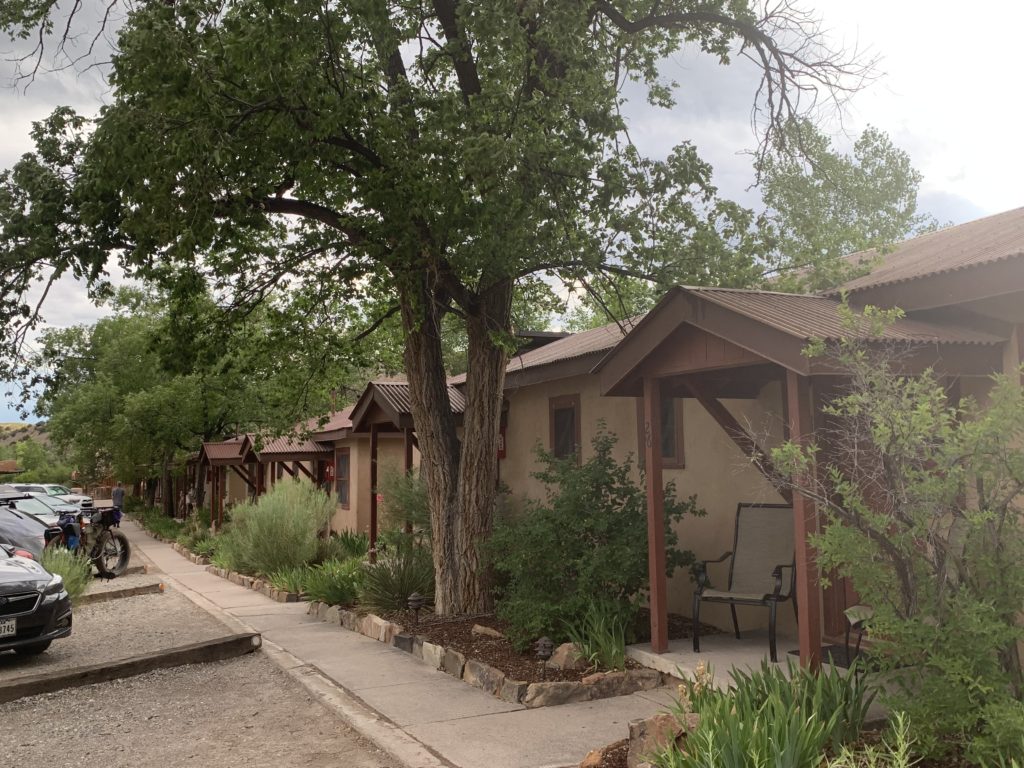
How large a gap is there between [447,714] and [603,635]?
57.9 inches

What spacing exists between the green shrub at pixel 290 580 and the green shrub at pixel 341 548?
1.33 meters

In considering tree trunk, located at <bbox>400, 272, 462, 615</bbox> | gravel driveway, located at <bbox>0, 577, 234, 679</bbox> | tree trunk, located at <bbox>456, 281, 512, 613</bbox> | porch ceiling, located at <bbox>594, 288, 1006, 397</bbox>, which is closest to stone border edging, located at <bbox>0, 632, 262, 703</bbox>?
gravel driveway, located at <bbox>0, 577, 234, 679</bbox>

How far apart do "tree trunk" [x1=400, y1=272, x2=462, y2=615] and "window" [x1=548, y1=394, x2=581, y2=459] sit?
6.56 ft

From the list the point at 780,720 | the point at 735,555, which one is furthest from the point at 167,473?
the point at 780,720

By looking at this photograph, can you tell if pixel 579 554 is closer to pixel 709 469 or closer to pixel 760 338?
pixel 709 469

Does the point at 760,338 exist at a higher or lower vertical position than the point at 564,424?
higher

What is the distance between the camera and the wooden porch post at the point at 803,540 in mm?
5500

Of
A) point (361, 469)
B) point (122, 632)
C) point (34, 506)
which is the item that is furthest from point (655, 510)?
point (34, 506)

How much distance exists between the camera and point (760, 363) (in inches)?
237

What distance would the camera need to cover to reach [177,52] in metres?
7.61

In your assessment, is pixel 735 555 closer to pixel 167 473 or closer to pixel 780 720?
pixel 780 720

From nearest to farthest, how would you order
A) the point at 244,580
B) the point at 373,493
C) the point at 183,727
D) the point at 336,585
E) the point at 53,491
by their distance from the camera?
the point at 183,727 < the point at 336,585 < the point at 373,493 < the point at 244,580 < the point at 53,491

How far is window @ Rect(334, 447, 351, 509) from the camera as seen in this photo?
69.2 ft

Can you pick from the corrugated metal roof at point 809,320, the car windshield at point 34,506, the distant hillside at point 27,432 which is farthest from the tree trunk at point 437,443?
the distant hillside at point 27,432
